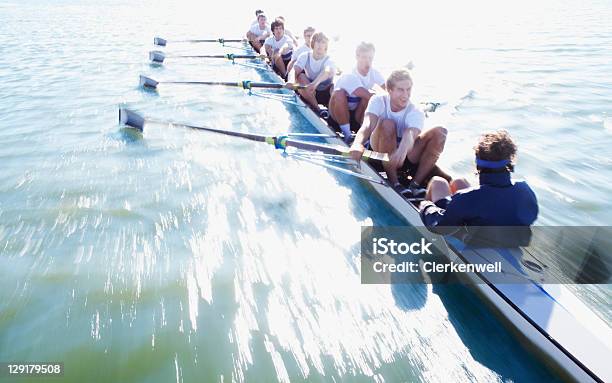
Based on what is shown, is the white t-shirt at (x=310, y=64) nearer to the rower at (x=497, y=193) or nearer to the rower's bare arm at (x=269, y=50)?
the rower's bare arm at (x=269, y=50)

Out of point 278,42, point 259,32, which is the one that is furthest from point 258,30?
point 278,42

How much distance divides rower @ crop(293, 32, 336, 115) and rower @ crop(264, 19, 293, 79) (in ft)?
10.1

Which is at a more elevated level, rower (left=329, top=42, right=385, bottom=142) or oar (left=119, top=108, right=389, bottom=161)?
rower (left=329, top=42, right=385, bottom=142)

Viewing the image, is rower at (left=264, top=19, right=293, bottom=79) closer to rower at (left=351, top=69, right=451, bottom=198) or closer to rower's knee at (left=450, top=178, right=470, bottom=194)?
rower at (left=351, top=69, right=451, bottom=198)

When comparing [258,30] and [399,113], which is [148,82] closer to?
[258,30]

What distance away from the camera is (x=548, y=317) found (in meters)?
3.51

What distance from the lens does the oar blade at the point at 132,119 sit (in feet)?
29.0

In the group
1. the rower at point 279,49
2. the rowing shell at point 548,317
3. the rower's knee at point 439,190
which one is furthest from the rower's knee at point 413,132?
the rower at point 279,49

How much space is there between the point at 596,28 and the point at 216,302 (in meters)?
24.4

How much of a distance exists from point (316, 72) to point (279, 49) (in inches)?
184

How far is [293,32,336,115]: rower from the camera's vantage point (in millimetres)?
9195

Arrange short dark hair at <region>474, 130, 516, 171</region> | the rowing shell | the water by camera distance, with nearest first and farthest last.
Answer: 1. the rowing shell
2. short dark hair at <region>474, 130, 516, 171</region>
3. the water

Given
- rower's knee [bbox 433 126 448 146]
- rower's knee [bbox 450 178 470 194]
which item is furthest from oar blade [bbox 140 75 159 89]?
rower's knee [bbox 450 178 470 194]

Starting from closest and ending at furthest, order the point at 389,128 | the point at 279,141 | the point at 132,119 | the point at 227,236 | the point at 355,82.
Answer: the point at 227,236 < the point at 389,128 < the point at 279,141 < the point at 355,82 < the point at 132,119
